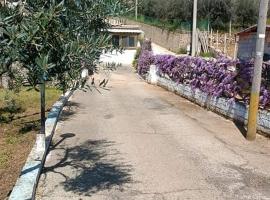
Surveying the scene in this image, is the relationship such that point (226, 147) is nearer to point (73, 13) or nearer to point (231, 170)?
point (231, 170)

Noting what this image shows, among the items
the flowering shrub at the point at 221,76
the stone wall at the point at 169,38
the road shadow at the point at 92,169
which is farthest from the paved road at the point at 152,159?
the stone wall at the point at 169,38

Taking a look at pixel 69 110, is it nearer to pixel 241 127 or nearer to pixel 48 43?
pixel 241 127

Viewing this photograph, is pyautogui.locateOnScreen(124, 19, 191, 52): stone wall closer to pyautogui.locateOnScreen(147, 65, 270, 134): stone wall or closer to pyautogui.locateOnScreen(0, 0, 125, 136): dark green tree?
pyautogui.locateOnScreen(147, 65, 270, 134): stone wall

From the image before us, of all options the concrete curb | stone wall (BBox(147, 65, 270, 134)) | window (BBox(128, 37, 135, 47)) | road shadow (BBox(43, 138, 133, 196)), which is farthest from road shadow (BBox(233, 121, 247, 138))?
window (BBox(128, 37, 135, 47))

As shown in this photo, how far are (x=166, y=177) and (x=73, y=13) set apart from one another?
10.4 ft

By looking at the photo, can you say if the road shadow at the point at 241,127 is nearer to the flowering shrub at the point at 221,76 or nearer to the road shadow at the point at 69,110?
the flowering shrub at the point at 221,76

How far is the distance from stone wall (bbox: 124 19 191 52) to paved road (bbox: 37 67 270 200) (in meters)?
33.4

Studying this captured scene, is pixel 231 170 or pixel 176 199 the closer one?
pixel 176 199

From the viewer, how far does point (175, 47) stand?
47.6 metres

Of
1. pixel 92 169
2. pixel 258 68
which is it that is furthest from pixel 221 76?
pixel 92 169

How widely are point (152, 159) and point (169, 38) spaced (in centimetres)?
4248

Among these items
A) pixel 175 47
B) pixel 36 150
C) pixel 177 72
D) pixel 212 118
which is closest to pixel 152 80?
pixel 177 72

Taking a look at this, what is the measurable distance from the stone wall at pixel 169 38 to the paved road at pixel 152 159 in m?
33.4

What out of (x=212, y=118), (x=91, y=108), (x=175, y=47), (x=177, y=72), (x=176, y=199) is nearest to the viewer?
(x=176, y=199)
